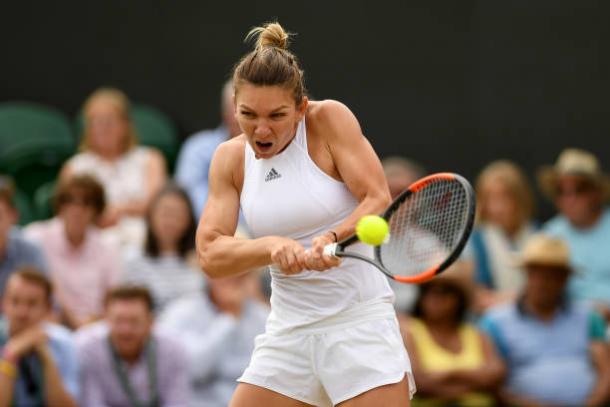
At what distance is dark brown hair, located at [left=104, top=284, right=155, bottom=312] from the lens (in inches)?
228

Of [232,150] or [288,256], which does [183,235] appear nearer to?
[232,150]

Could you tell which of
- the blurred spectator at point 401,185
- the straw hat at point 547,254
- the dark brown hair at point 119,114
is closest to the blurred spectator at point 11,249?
the dark brown hair at point 119,114

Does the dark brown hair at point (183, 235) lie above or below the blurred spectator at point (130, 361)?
above

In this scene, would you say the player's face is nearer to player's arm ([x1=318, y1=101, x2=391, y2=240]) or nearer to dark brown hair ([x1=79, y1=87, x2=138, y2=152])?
player's arm ([x1=318, y1=101, x2=391, y2=240])

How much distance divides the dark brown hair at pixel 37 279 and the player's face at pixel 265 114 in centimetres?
236

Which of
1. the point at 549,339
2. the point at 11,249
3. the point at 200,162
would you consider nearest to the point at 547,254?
the point at 549,339

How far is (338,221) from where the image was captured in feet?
12.0

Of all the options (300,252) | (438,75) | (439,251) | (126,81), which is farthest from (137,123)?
(300,252)

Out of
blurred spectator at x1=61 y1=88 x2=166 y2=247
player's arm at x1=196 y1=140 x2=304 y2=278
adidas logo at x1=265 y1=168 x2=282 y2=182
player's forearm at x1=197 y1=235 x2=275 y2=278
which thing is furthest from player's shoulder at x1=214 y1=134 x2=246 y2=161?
blurred spectator at x1=61 y1=88 x2=166 y2=247

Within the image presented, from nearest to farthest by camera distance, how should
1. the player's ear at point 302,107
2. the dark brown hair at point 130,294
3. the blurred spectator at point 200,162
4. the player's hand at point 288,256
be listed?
the player's hand at point 288,256 < the player's ear at point 302,107 < the dark brown hair at point 130,294 < the blurred spectator at point 200,162

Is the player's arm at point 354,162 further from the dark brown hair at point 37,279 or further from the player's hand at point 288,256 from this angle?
the dark brown hair at point 37,279

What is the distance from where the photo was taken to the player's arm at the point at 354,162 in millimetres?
3539

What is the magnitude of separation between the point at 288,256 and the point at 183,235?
10.7 feet

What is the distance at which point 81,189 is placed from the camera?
257 inches
